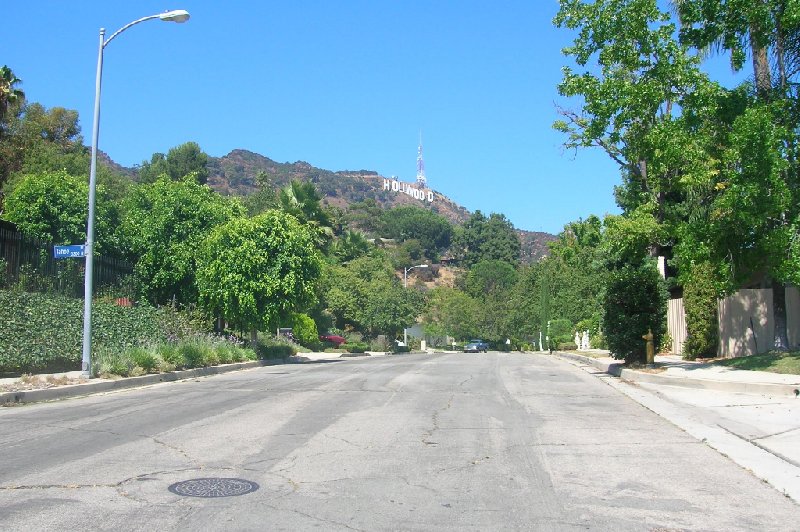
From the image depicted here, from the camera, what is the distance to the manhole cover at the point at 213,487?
7.15 metres

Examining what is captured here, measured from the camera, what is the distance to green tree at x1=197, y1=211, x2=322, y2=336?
103 ft

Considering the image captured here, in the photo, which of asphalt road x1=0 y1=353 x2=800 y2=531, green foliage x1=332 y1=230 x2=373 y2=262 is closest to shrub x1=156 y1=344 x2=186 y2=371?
asphalt road x1=0 y1=353 x2=800 y2=531

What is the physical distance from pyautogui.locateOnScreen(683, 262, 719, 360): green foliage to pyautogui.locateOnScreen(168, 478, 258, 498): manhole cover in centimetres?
2088

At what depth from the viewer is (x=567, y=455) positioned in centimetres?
930

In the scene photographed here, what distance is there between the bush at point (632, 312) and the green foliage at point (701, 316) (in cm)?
348

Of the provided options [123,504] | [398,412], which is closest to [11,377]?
[398,412]

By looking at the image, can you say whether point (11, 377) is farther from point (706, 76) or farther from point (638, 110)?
A: point (706, 76)

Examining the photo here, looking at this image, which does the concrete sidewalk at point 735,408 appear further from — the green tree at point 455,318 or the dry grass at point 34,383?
the green tree at point 455,318

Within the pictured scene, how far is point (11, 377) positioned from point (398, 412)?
9.96 meters

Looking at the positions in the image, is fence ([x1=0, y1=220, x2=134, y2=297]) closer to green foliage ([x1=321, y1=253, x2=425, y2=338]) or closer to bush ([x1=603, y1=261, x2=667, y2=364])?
bush ([x1=603, y1=261, x2=667, y2=364])

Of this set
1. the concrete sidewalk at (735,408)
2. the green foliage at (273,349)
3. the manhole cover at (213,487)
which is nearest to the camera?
the manhole cover at (213,487)

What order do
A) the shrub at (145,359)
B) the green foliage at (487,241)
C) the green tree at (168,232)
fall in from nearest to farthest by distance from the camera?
the shrub at (145,359) → the green tree at (168,232) → the green foliage at (487,241)

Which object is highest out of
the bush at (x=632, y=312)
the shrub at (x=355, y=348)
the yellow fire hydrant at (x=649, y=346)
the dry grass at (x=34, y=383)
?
the bush at (x=632, y=312)

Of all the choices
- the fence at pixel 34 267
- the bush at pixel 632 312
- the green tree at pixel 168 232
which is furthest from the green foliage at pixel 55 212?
the bush at pixel 632 312
